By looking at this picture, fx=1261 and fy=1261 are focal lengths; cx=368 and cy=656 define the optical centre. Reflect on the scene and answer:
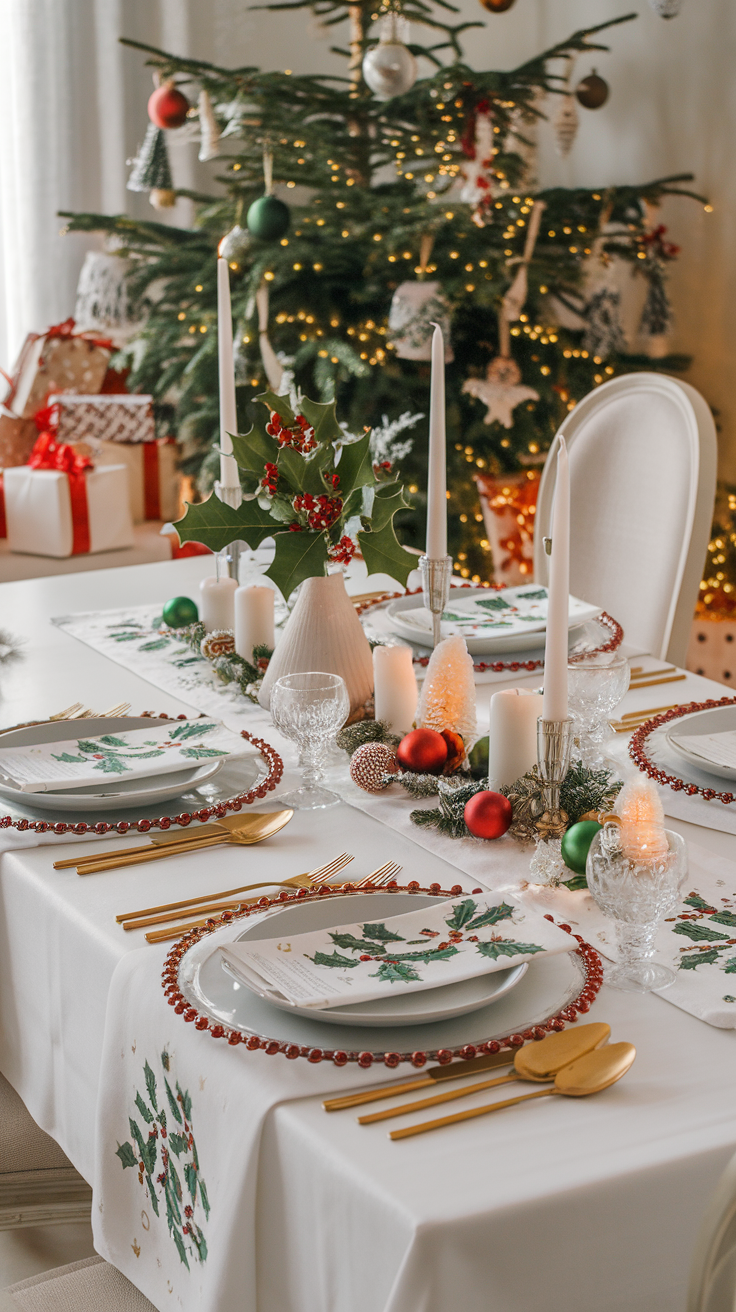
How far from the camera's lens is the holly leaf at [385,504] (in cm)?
132

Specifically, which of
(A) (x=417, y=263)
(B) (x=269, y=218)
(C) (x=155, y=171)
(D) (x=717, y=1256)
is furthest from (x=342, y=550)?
(C) (x=155, y=171)

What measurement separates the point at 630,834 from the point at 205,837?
15.9 inches

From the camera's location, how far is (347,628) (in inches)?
53.4

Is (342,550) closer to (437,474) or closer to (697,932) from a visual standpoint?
(437,474)

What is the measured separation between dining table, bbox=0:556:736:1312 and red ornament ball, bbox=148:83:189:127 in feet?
10.6

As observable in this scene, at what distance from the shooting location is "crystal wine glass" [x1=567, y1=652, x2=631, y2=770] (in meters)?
1.18

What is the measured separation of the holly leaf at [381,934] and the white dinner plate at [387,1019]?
0.23 feet

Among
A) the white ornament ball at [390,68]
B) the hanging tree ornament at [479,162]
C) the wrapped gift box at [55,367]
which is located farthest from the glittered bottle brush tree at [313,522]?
the wrapped gift box at [55,367]

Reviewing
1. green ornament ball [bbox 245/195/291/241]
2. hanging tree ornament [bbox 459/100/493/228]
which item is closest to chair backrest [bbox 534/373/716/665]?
green ornament ball [bbox 245/195/291/241]

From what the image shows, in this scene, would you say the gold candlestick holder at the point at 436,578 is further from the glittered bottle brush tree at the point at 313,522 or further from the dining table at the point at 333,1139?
the dining table at the point at 333,1139

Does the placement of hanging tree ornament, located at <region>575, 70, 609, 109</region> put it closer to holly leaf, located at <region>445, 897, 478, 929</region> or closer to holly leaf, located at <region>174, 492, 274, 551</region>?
holly leaf, located at <region>174, 492, 274, 551</region>

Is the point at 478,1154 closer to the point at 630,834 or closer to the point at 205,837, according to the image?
the point at 630,834

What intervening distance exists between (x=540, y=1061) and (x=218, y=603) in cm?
101

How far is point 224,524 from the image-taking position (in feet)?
4.41
